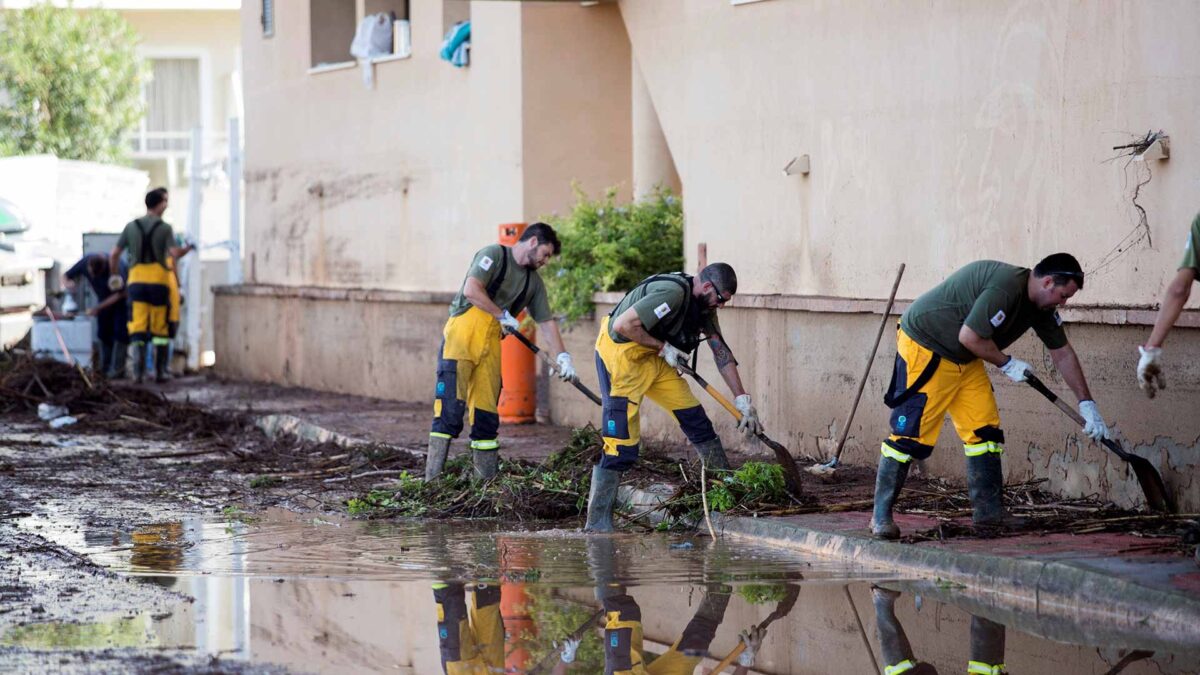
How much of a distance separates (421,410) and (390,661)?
31.3 feet

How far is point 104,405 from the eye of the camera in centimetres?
1622

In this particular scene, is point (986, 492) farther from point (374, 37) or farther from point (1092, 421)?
point (374, 37)

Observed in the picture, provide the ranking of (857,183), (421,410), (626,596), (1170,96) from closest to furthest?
1. (626,596)
2. (1170,96)
3. (857,183)
4. (421,410)

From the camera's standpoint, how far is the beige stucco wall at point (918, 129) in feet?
28.8

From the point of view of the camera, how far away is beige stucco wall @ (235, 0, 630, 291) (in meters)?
15.0

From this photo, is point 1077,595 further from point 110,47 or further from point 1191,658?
point 110,47

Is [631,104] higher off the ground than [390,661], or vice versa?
[631,104]

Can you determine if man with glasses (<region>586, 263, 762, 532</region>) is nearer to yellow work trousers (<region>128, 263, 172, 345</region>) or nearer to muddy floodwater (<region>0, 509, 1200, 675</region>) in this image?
muddy floodwater (<region>0, 509, 1200, 675</region>)

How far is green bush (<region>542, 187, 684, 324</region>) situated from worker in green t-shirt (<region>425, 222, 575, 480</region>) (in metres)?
2.66

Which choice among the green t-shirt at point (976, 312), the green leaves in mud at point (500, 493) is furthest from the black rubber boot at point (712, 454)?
the green t-shirt at point (976, 312)

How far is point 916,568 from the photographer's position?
25.6 feet

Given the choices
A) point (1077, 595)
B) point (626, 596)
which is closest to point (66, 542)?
point (626, 596)

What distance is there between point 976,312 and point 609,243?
5648 millimetres

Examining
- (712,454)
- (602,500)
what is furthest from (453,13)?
(602,500)
